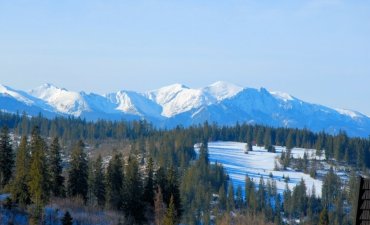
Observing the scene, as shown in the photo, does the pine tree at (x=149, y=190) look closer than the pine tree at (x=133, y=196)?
No

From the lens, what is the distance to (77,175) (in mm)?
79250

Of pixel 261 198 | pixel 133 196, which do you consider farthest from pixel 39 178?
pixel 261 198

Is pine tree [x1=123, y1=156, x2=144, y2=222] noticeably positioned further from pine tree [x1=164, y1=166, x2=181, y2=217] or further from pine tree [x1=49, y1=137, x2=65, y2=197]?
pine tree [x1=49, y1=137, x2=65, y2=197]

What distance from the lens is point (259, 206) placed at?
167 meters

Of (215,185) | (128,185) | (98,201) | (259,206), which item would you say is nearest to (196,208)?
(259,206)

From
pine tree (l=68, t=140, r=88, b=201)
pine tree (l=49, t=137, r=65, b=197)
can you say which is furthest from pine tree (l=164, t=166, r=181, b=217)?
pine tree (l=49, t=137, r=65, b=197)

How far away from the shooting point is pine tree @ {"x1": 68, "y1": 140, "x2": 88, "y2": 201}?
78625mm

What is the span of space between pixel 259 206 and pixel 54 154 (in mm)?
101928

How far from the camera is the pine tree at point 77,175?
7862cm

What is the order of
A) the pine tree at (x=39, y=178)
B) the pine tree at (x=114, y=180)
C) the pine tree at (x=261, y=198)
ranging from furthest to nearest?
1. the pine tree at (x=261, y=198)
2. the pine tree at (x=114, y=180)
3. the pine tree at (x=39, y=178)

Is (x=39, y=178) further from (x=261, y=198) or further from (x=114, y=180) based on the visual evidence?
(x=261, y=198)

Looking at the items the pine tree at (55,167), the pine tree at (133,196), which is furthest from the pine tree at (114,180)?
the pine tree at (55,167)

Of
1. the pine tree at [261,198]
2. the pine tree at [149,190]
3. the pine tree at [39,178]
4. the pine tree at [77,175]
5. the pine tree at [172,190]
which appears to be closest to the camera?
the pine tree at [39,178]

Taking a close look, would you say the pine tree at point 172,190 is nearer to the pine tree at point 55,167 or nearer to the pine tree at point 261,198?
the pine tree at point 55,167
